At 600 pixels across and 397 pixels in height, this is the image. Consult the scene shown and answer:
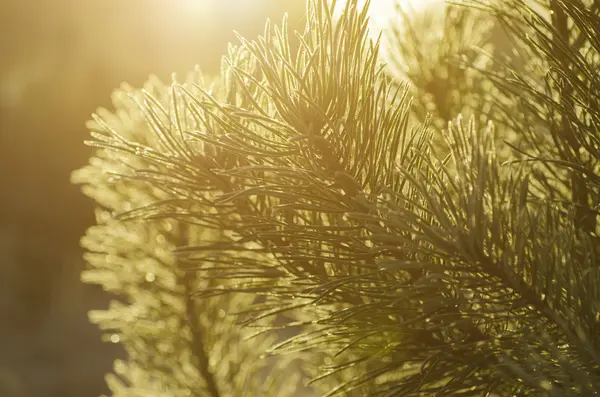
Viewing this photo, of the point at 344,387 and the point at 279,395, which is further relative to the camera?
the point at 279,395

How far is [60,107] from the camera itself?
3.17 metres

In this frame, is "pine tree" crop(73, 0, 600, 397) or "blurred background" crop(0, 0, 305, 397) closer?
"pine tree" crop(73, 0, 600, 397)

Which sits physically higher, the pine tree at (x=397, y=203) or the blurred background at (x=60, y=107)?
the blurred background at (x=60, y=107)

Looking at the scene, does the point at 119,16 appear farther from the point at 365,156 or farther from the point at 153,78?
the point at 365,156

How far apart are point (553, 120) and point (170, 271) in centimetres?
38

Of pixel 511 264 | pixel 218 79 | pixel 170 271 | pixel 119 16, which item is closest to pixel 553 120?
pixel 511 264

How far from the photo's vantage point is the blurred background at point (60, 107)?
3.16m

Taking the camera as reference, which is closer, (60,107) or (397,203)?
(397,203)

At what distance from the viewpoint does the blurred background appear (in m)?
3.16

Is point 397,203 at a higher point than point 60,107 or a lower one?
lower

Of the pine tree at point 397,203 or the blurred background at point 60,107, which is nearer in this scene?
the pine tree at point 397,203

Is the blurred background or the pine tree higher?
the blurred background

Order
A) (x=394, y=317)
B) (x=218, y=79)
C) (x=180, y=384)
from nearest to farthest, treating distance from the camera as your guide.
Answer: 1. (x=394, y=317)
2. (x=218, y=79)
3. (x=180, y=384)

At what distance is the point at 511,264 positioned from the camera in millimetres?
358
